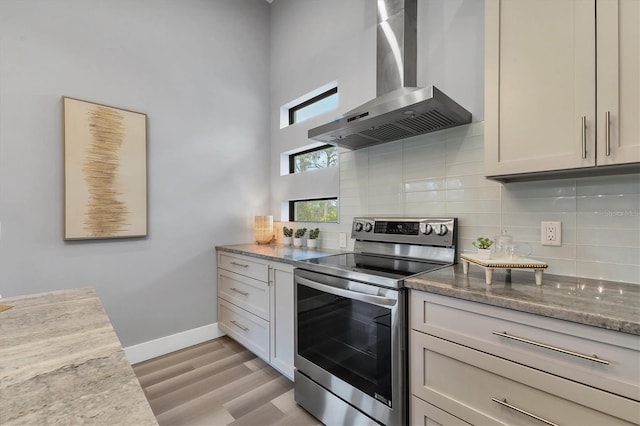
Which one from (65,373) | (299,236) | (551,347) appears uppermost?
(299,236)

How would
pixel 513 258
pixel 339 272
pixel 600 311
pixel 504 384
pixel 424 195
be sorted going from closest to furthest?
pixel 600 311
pixel 504 384
pixel 513 258
pixel 339 272
pixel 424 195

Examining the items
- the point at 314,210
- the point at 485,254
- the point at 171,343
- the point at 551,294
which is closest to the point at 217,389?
the point at 171,343

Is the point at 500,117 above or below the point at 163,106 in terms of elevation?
below

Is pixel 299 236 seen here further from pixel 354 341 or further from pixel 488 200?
pixel 488 200

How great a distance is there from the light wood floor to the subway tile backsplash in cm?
125

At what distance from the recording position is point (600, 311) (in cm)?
88

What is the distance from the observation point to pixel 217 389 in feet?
6.42

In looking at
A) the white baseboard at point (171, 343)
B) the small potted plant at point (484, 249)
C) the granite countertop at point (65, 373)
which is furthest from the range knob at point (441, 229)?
the white baseboard at point (171, 343)

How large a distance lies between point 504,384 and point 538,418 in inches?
4.8

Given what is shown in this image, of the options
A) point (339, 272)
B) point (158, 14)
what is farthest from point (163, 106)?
point (339, 272)

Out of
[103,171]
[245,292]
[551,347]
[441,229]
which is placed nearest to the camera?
[551,347]

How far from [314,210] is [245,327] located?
3.89 ft

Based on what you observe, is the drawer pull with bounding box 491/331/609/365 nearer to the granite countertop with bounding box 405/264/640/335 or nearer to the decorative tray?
the granite countertop with bounding box 405/264/640/335

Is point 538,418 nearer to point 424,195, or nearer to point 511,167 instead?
point 511,167
